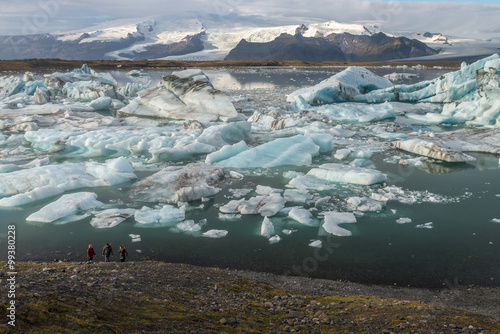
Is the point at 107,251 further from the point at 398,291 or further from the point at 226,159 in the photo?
the point at 226,159

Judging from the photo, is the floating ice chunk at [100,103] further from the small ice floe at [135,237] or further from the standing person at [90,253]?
the standing person at [90,253]

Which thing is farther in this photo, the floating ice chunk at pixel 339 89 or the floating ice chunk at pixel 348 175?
the floating ice chunk at pixel 339 89

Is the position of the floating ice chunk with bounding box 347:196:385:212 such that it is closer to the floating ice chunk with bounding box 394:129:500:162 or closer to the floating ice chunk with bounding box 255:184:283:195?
the floating ice chunk with bounding box 255:184:283:195

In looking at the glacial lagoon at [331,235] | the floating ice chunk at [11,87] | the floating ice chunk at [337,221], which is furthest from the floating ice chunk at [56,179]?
the floating ice chunk at [11,87]

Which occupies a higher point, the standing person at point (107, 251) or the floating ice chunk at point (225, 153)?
the floating ice chunk at point (225, 153)

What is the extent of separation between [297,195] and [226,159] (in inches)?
177

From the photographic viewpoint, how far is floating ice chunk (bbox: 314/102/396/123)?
23.6 metres

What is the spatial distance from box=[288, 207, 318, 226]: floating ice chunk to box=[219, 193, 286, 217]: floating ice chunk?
18.7 inches

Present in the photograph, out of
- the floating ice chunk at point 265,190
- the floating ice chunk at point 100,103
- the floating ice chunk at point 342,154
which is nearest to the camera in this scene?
the floating ice chunk at point 265,190

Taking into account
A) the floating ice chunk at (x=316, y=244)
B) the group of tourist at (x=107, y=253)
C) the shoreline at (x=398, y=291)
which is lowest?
the shoreline at (x=398, y=291)

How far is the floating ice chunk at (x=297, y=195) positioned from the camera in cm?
1066

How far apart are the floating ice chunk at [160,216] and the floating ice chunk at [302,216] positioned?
2.87 metres

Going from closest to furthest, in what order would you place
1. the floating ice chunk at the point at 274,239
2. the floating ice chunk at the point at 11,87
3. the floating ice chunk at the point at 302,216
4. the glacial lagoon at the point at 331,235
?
the glacial lagoon at the point at 331,235
the floating ice chunk at the point at 274,239
the floating ice chunk at the point at 302,216
the floating ice chunk at the point at 11,87

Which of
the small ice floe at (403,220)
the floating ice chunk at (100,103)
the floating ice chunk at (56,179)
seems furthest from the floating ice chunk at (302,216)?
the floating ice chunk at (100,103)
